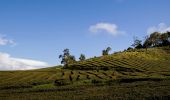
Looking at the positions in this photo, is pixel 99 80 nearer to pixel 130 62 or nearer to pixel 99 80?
pixel 99 80

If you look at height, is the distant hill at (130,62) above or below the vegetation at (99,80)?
above

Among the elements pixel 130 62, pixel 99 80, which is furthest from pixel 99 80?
pixel 130 62

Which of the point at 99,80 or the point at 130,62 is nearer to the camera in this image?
the point at 99,80

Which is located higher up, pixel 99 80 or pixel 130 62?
pixel 130 62

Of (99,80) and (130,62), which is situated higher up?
(130,62)

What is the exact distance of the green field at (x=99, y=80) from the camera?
2208 inches

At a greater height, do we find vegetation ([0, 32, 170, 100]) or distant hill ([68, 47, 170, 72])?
distant hill ([68, 47, 170, 72])

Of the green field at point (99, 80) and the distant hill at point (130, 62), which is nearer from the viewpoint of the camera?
the green field at point (99, 80)

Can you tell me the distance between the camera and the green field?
5609cm

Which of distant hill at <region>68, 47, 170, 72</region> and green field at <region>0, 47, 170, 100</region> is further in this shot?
distant hill at <region>68, 47, 170, 72</region>

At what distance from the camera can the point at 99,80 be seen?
298 feet

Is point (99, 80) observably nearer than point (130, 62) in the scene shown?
Yes

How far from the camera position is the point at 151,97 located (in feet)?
156

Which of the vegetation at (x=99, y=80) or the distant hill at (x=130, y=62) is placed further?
the distant hill at (x=130, y=62)
